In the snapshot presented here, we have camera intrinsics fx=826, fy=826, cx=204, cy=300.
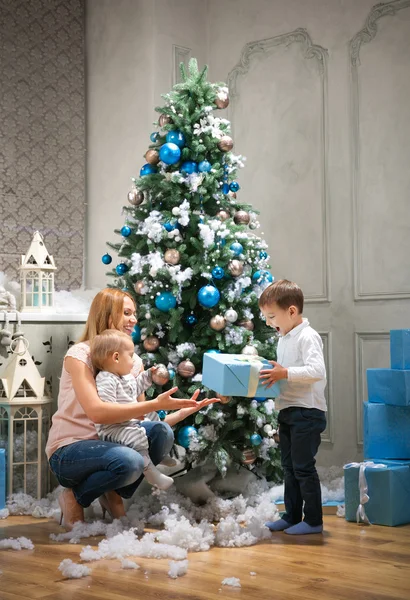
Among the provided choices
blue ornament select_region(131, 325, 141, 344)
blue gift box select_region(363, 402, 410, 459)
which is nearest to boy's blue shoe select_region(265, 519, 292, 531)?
blue gift box select_region(363, 402, 410, 459)

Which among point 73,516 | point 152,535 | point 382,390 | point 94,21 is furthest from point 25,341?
point 94,21

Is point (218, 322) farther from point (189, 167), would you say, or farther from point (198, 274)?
point (189, 167)

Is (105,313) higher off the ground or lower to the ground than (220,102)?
lower

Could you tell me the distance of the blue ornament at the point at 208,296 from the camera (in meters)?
3.69

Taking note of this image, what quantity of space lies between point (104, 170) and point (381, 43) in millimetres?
1890

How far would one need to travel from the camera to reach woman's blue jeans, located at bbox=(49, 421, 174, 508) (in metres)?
3.19

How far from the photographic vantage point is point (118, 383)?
10.8ft

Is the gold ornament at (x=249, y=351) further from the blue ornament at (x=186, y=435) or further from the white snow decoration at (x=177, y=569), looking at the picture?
the white snow decoration at (x=177, y=569)

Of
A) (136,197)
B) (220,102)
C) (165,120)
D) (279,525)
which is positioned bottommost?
(279,525)

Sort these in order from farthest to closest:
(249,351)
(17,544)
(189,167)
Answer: (189,167)
(249,351)
(17,544)

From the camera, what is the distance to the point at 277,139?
515 cm

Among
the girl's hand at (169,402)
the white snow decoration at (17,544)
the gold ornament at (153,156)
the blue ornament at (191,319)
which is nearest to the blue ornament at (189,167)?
the gold ornament at (153,156)

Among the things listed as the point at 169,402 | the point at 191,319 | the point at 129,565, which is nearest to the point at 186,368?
the point at 191,319

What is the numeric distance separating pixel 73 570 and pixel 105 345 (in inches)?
38.0
